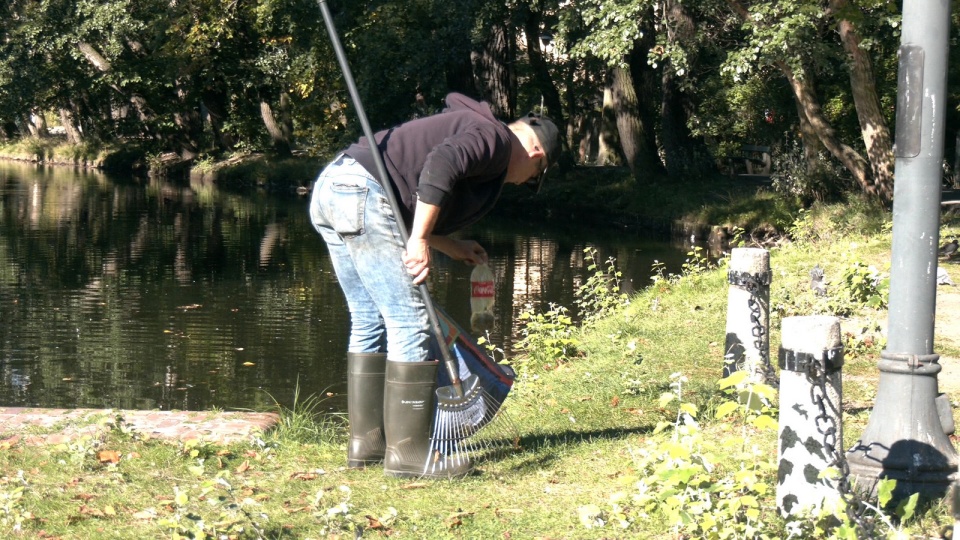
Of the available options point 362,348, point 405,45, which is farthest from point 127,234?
point 362,348

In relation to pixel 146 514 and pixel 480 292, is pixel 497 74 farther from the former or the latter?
pixel 146 514

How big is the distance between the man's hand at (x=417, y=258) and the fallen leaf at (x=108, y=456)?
67.8 inches

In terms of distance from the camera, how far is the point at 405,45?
98.4ft

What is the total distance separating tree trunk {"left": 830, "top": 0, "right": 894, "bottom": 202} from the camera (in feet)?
59.9

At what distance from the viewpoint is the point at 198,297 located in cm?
1539

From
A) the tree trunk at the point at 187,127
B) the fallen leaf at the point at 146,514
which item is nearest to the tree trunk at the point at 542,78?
the tree trunk at the point at 187,127

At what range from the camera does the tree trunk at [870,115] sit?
1827 centimetres

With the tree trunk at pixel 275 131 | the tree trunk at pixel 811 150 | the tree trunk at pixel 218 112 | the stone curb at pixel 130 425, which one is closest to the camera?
the stone curb at pixel 130 425

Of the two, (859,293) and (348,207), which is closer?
(348,207)

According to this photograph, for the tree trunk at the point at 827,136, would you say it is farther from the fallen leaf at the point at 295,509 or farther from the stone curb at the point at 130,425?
the fallen leaf at the point at 295,509

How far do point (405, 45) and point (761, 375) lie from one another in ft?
81.6

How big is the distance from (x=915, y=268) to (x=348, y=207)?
7.23 feet

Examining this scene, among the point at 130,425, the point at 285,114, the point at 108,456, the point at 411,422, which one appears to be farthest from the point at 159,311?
the point at 285,114

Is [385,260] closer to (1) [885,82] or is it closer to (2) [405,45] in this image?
(1) [885,82]
